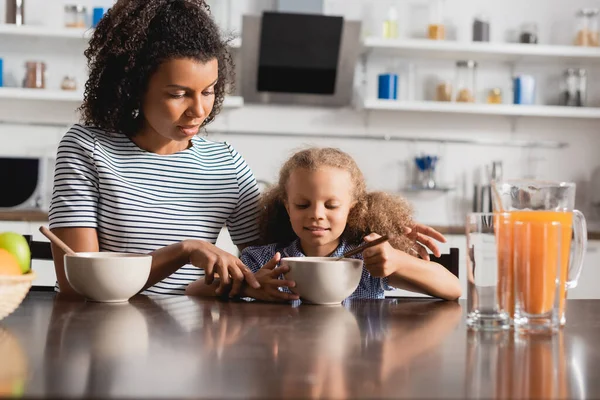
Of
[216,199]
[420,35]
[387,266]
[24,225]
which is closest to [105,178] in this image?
[216,199]

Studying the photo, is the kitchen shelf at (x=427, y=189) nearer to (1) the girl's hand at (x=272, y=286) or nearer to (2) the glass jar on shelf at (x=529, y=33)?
(2) the glass jar on shelf at (x=529, y=33)

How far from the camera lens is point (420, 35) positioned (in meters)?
4.11

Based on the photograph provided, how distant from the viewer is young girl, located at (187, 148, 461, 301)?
1411 millimetres

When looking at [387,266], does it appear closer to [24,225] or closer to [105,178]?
[105,178]

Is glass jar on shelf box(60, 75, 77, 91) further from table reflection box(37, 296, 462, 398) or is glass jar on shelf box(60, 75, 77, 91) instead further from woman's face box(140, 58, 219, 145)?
table reflection box(37, 296, 462, 398)

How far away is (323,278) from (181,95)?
0.52m

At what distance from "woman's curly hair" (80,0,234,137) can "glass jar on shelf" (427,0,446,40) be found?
8.08 ft

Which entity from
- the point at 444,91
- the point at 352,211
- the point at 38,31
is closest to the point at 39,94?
the point at 38,31

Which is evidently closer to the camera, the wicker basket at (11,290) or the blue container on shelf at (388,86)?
the wicker basket at (11,290)

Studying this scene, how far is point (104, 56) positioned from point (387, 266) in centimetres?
77

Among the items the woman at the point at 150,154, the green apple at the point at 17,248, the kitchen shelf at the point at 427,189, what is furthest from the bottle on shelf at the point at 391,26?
the green apple at the point at 17,248

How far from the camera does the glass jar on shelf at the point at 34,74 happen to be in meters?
3.75

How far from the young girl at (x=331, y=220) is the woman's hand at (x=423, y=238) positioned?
13mm

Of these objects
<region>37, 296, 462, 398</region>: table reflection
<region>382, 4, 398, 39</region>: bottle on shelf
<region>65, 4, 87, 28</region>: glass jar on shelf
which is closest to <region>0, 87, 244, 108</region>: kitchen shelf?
<region>65, 4, 87, 28</region>: glass jar on shelf
